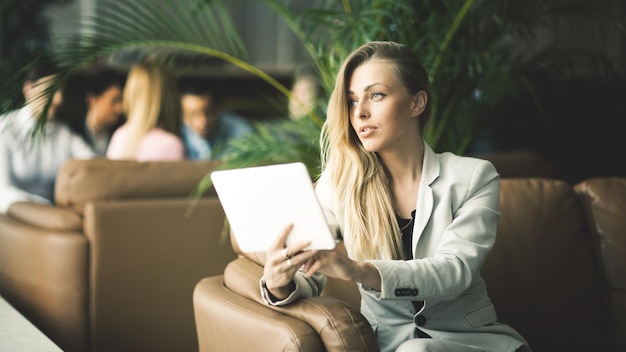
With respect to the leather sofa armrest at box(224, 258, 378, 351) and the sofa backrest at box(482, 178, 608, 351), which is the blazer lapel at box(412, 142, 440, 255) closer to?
the leather sofa armrest at box(224, 258, 378, 351)

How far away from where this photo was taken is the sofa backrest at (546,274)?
226cm

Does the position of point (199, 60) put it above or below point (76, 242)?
above

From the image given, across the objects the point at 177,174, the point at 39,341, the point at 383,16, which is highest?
the point at 383,16

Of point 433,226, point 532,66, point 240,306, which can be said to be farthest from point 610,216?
point 240,306

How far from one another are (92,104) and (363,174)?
4.30 metres

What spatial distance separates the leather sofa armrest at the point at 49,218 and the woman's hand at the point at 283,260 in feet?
4.05

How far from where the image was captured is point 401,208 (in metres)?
1.89

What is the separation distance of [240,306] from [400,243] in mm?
403

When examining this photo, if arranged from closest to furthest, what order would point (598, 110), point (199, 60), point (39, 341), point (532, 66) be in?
1. point (39, 341)
2. point (532, 66)
3. point (199, 60)
4. point (598, 110)

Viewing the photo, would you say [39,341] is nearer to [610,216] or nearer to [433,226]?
[433,226]

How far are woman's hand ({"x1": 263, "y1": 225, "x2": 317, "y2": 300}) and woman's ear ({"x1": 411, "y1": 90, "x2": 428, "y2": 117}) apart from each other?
509 millimetres

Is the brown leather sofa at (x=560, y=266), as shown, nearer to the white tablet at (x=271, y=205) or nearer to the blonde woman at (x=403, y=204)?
the blonde woman at (x=403, y=204)

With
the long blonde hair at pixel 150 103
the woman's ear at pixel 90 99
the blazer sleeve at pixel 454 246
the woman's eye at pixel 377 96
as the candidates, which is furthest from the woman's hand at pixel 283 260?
the woman's ear at pixel 90 99

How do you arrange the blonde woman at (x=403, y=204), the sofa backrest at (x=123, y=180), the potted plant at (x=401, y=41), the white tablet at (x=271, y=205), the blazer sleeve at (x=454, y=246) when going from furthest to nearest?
the sofa backrest at (x=123, y=180), the potted plant at (x=401, y=41), the blonde woman at (x=403, y=204), the blazer sleeve at (x=454, y=246), the white tablet at (x=271, y=205)
